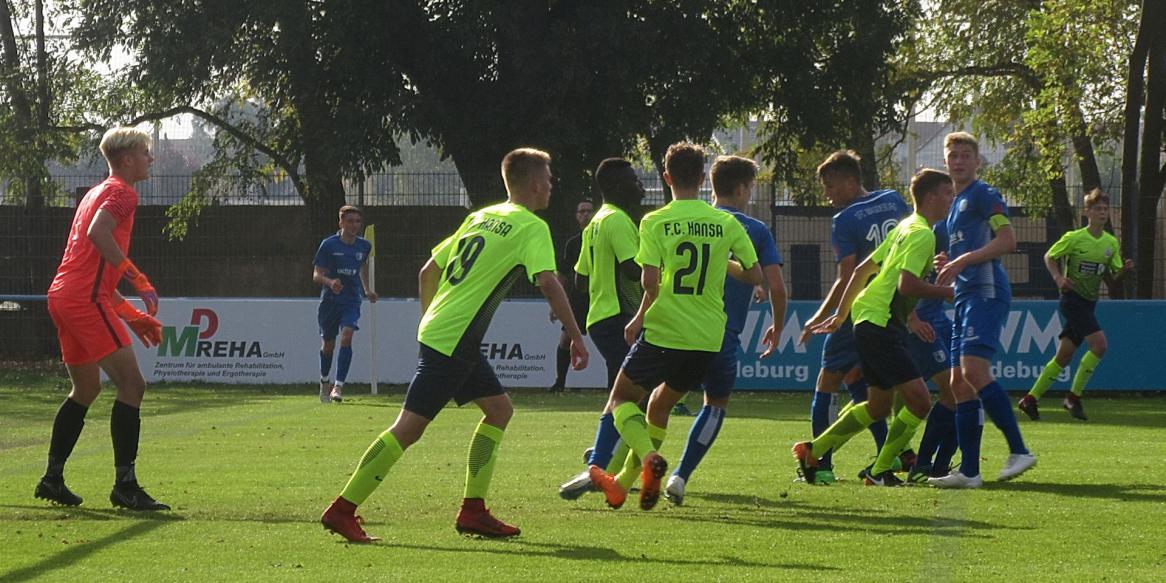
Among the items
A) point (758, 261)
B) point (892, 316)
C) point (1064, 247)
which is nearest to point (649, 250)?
point (758, 261)

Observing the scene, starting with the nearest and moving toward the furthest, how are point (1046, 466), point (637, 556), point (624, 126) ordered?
point (637, 556), point (1046, 466), point (624, 126)

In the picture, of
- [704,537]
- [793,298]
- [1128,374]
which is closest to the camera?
[704,537]

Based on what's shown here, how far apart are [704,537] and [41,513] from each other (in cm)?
335

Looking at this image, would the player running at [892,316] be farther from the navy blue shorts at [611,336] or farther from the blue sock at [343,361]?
the blue sock at [343,361]

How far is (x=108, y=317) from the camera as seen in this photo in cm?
837

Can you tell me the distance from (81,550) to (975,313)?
199 inches

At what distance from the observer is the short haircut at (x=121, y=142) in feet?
27.7

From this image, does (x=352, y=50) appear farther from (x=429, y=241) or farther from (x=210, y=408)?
(x=210, y=408)

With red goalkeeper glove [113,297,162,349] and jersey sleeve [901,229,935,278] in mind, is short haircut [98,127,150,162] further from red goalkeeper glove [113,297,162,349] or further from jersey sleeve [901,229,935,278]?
jersey sleeve [901,229,935,278]

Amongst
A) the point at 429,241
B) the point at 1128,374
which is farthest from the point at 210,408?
the point at 1128,374

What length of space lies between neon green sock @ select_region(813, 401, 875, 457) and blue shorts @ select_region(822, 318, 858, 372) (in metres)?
0.54

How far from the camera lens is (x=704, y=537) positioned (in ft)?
23.4

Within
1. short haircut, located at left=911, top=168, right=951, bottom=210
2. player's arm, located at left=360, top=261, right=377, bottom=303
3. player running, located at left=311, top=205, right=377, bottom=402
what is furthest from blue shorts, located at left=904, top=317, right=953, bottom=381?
player's arm, located at left=360, top=261, right=377, bottom=303

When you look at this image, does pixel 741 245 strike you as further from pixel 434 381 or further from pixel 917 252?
pixel 434 381
